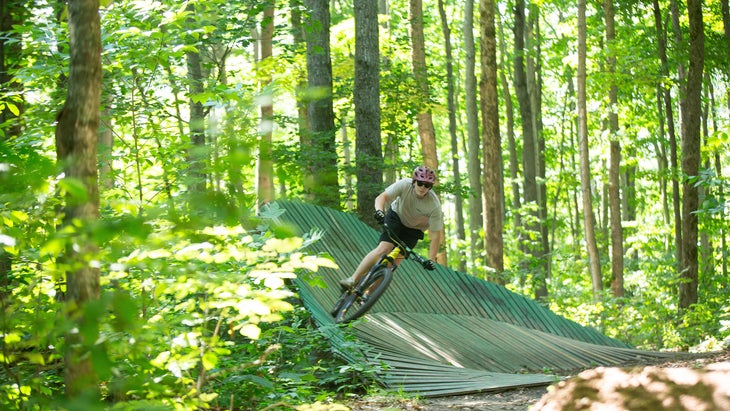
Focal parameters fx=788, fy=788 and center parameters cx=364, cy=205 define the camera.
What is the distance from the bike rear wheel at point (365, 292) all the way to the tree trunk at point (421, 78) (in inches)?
355

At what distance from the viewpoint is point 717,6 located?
1766 centimetres

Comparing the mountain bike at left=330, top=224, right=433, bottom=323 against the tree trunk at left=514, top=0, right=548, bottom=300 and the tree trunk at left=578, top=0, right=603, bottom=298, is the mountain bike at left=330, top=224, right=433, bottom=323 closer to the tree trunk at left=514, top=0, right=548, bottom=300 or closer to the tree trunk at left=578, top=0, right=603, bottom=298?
the tree trunk at left=578, top=0, right=603, bottom=298

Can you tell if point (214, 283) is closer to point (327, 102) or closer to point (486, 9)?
point (327, 102)

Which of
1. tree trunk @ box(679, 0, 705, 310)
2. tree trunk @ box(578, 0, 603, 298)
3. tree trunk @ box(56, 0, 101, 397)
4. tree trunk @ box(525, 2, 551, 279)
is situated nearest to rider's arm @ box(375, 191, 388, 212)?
tree trunk @ box(56, 0, 101, 397)

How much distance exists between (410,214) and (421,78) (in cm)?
932

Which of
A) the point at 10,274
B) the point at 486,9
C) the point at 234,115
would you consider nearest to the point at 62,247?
the point at 234,115

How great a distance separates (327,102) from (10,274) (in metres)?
8.35

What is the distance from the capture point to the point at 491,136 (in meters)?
15.0

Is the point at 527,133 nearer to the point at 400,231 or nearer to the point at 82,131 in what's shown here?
the point at 400,231

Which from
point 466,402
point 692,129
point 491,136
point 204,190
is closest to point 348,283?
point 466,402

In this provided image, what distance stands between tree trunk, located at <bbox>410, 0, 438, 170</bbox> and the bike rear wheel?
902 cm

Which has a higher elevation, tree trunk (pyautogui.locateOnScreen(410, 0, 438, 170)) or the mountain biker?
tree trunk (pyautogui.locateOnScreen(410, 0, 438, 170))

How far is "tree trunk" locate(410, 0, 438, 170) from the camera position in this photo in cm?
1630

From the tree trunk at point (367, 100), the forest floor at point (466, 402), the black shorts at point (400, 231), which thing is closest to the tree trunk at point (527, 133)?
the tree trunk at point (367, 100)
